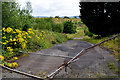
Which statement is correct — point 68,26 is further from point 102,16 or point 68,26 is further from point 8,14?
point 8,14

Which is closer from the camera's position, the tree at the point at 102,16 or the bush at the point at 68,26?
the tree at the point at 102,16

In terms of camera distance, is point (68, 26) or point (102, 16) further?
point (68, 26)

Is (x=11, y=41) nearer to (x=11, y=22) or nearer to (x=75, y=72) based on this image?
(x=11, y=22)

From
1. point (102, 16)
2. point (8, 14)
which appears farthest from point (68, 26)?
point (8, 14)

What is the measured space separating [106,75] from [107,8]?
1022cm

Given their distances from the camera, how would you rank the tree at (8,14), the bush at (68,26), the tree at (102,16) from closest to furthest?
the tree at (8,14)
the tree at (102,16)
the bush at (68,26)

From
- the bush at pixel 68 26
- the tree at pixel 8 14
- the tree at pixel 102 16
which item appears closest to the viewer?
the tree at pixel 8 14

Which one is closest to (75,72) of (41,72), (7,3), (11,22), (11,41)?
(41,72)

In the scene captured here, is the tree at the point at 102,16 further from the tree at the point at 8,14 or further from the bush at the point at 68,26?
the tree at the point at 8,14

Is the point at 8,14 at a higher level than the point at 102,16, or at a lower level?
lower

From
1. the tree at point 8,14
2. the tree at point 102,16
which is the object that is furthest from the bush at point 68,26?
the tree at point 8,14

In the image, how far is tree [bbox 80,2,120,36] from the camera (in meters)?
11.1

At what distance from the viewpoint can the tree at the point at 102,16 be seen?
11142 mm

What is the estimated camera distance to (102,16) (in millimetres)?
11828
